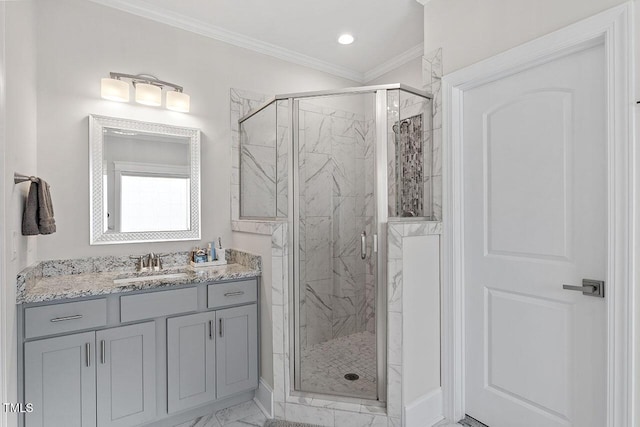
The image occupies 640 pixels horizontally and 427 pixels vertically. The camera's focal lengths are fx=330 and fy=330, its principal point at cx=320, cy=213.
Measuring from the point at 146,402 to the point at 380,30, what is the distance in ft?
10.3

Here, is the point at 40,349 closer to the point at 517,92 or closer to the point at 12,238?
the point at 12,238

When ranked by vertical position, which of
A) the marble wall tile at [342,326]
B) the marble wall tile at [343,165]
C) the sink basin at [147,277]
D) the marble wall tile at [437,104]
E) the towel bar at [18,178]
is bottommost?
the marble wall tile at [342,326]

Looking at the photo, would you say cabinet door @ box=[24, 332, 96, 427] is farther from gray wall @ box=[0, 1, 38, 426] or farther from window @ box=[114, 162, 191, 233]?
window @ box=[114, 162, 191, 233]

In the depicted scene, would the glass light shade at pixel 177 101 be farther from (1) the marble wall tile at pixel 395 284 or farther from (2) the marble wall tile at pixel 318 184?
(1) the marble wall tile at pixel 395 284

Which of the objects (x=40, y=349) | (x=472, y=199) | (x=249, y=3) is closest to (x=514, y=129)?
(x=472, y=199)

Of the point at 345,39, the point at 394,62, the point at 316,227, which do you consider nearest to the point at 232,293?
the point at 316,227

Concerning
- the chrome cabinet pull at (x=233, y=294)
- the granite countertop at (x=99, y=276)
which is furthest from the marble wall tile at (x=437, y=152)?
the chrome cabinet pull at (x=233, y=294)

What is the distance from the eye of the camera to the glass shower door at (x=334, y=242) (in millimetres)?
2070

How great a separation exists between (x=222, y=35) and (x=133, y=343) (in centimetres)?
239

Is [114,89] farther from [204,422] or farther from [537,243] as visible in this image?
[537,243]

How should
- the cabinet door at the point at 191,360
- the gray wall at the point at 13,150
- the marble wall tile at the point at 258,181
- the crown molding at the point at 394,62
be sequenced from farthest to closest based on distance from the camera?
the crown molding at the point at 394,62
the marble wall tile at the point at 258,181
the cabinet door at the point at 191,360
the gray wall at the point at 13,150

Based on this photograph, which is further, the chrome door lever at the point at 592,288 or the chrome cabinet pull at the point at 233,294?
the chrome cabinet pull at the point at 233,294

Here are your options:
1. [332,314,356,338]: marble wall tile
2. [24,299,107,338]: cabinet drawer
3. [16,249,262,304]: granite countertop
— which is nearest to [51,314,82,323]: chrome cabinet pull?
[24,299,107,338]: cabinet drawer

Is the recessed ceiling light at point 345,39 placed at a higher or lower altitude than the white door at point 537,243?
higher
